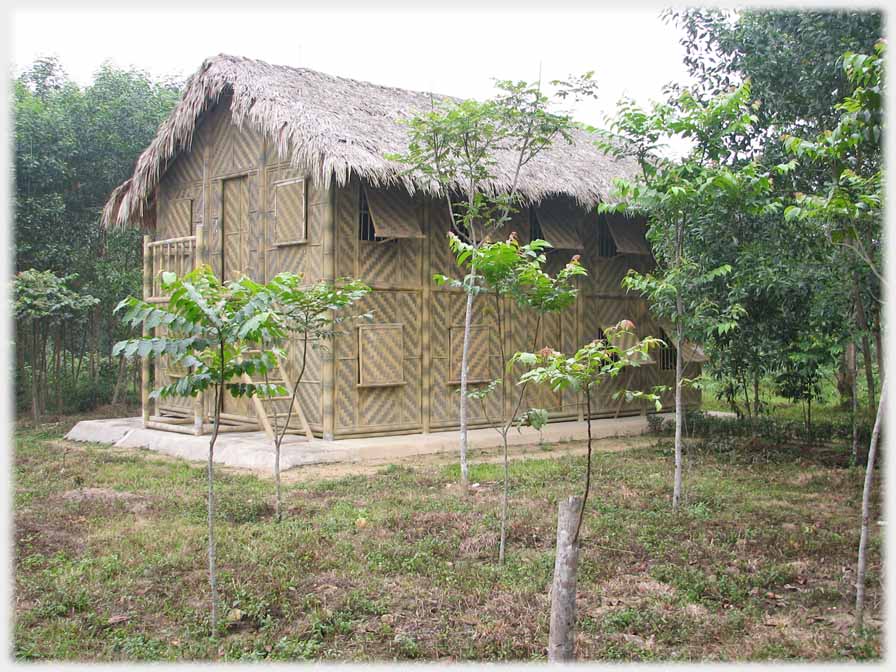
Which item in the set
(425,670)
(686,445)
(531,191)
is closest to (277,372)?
(531,191)

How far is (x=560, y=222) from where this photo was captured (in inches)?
482

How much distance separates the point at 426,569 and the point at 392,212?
6086 millimetres

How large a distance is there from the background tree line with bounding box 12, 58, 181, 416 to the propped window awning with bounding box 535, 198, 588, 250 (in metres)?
6.87

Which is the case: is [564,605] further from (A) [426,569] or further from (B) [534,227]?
(B) [534,227]

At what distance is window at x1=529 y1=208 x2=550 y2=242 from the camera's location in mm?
12047

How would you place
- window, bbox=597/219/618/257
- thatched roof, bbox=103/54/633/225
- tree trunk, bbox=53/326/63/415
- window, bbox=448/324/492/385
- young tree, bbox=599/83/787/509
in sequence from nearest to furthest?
young tree, bbox=599/83/787/509, thatched roof, bbox=103/54/633/225, window, bbox=448/324/492/385, window, bbox=597/219/618/257, tree trunk, bbox=53/326/63/415

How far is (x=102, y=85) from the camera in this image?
14320mm

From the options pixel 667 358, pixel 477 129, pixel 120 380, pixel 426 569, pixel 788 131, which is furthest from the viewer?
pixel 120 380

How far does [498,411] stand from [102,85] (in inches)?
348

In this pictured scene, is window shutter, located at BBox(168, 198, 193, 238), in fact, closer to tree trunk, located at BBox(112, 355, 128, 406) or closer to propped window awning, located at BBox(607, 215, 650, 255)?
tree trunk, located at BBox(112, 355, 128, 406)

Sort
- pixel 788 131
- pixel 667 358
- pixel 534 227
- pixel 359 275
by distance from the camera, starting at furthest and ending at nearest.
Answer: pixel 667 358, pixel 534 227, pixel 359 275, pixel 788 131

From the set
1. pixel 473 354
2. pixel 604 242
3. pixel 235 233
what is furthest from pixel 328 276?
pixel 604 242

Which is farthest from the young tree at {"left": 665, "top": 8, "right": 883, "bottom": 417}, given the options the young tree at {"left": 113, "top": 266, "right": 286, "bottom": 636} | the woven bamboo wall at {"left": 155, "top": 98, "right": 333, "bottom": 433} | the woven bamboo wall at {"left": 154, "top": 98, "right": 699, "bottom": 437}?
the young tree at {"left": 113, "top": 266, "right": 286, "bottom": 636}

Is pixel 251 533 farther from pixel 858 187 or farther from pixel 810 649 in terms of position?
pixel 858 187
